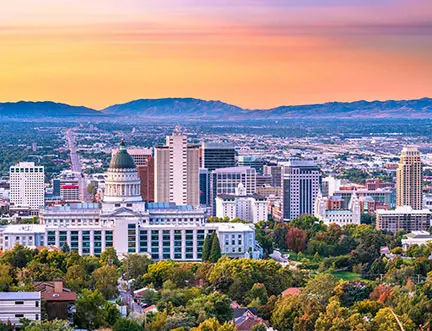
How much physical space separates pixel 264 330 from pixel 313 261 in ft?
119

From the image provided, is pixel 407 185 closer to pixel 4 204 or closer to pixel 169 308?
pixel 4 204

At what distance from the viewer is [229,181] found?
15262 cm

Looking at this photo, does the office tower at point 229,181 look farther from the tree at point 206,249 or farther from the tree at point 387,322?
the tree at point 387,322

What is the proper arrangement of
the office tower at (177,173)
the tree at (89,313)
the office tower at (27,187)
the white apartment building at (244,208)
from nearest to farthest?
1. the tree at (89,313)
2. the white apartment building at (244,208)
3. the office tower at (177,173)
4. the office tower at (27,187)

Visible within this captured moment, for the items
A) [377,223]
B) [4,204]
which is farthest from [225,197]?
[4,204]

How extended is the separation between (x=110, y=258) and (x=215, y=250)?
910 cm

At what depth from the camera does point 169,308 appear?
6762 centimetres

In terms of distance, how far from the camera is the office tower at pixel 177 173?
134 metres

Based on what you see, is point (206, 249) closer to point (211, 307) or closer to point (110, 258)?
point (110, 258)

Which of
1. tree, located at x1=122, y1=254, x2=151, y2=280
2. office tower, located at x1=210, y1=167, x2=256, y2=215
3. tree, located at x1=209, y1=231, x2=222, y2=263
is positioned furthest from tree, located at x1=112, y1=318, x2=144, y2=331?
office tower, located at x1=210, y1=167, x2=256, y2=215

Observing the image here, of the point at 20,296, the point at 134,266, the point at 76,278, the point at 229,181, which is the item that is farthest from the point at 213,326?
the point at 229,181

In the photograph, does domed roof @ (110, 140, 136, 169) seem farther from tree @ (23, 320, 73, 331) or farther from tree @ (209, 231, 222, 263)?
tree @ (23, 320, 73, 331)

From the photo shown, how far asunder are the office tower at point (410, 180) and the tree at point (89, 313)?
3424 inches

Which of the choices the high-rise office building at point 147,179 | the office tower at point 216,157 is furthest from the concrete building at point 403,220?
the office tower at point 216,157
